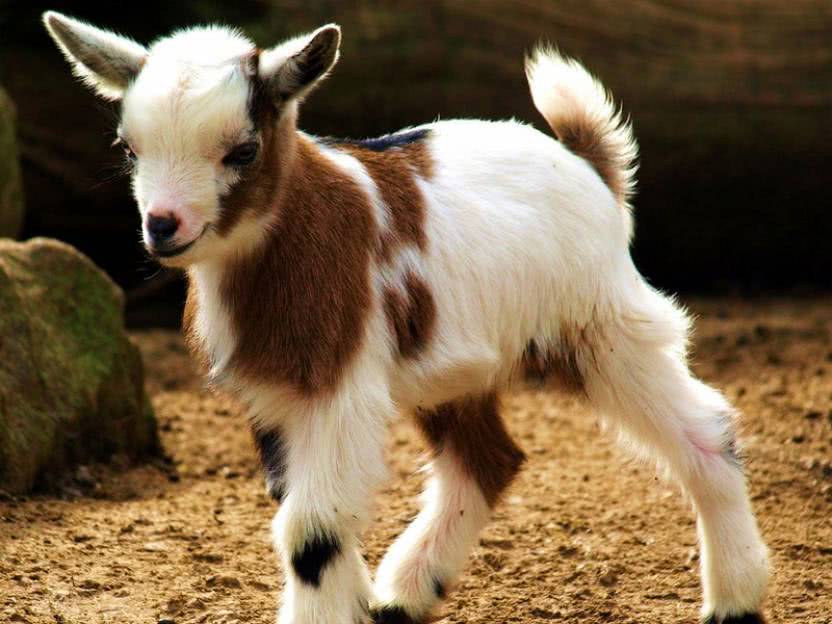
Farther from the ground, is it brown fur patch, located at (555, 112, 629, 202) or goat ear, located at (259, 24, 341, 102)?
goat ear, located at (259, 24, 341, 102)

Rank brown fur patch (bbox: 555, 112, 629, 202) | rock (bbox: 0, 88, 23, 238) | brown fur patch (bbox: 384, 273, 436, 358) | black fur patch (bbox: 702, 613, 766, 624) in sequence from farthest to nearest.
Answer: rock (bbox: 0, 88, 23, 238), brown fur patch (bbox: 555, 112, 629, 202), black fur patch (bbox: 702, 613, 766, 624), brown fur patch (bbox: 384, 273, 436, 358)

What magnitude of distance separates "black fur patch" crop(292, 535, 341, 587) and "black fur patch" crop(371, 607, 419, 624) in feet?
2.64

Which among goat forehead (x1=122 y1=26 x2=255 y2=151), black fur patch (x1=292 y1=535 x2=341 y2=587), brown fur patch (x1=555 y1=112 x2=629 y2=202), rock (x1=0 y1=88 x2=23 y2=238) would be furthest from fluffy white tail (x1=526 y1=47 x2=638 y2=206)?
rock (x1=0 y1=88 x2=23 y2=238)

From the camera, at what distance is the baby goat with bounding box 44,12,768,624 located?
4246 millimetres

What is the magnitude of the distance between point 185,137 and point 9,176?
164 inches

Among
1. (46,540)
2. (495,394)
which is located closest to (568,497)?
(495,394)

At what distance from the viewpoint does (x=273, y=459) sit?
470cm

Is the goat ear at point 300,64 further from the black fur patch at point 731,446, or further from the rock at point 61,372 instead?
the rock at point 61,372

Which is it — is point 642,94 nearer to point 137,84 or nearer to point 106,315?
point 106,315

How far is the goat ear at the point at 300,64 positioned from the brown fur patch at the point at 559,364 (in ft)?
4.27

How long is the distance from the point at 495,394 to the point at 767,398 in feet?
9.14

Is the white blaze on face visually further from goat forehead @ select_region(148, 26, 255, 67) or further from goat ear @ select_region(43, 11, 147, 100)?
goat ear @ select_region(43, 11, 147, 100)

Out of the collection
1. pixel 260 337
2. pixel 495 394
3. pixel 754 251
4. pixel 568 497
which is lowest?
pixel 754 251

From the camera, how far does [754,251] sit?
1016 centimetres
